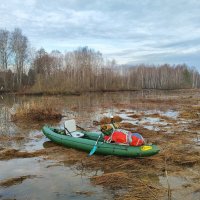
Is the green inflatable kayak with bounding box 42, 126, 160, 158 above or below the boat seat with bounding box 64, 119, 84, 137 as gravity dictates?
below

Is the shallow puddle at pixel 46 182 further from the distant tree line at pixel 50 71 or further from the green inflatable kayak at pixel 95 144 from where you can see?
the distant tree line at pixel 50 71

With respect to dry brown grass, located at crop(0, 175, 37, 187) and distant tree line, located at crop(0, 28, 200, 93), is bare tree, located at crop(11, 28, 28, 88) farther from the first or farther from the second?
dry brown grass, located at crop(0, 175, 37, 187)

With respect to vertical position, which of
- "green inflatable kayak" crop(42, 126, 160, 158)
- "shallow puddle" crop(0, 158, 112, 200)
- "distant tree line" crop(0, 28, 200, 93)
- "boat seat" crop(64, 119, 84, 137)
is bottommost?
"shallow puddle" crop(0, 158, 112, 200)

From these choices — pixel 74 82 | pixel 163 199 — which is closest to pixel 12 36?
pixel 74 82

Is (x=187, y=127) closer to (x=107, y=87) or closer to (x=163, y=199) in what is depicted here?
(x=163, y=199)

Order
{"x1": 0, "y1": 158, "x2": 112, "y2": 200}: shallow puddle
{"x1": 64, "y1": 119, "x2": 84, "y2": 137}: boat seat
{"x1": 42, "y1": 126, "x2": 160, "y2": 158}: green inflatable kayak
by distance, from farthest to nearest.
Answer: {"x1": 64, "y1": 119, "x2": 84, "y2": 137}: boat seat → {"x1": 42, "y1": 126, "x2": 160, "y2": 158}: green inflatable kayak → {"x1": 0, "y1": 158, "x2": 112, "y2": 200}: shallow puddle

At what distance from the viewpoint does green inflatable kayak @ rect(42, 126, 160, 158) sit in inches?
386

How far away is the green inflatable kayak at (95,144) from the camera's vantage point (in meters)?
9.80

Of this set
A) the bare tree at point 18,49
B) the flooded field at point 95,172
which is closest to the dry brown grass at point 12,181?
the flooded field at point 95,172

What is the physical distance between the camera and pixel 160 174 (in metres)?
8.65

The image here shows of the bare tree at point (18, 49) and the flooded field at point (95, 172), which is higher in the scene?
the bare tree at point (18, 49)

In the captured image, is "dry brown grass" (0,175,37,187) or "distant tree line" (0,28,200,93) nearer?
"dry brown grass" (0,175,37,187)

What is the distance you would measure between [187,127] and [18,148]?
362 inches

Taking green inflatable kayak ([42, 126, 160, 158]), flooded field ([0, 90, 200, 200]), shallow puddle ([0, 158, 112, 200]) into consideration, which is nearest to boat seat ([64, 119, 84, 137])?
green inflatable kayak ([42, 126, 160, 158])
